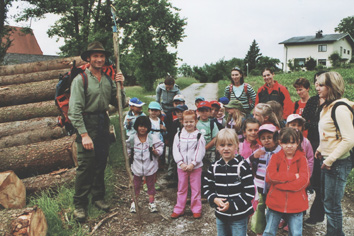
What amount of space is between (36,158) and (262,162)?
12.3 ft

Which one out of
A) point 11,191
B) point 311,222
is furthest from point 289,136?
point 11,191

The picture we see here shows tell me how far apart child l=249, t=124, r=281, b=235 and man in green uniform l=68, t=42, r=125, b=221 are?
2.09m

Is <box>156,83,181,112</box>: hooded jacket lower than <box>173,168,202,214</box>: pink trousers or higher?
higher

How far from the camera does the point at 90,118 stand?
3.81 metres

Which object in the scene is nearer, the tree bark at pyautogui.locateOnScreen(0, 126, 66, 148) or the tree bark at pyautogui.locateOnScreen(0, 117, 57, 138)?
the tree bark at pyautogui.locateOnScreen(0, 126, 66, 148)

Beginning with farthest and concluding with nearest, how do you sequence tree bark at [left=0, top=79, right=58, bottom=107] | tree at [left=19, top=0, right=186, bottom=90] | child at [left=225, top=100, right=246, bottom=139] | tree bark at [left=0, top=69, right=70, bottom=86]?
tree at [left=19, top=0, right=186, bottom=90] < tree bark at [left=0, top=69, right=70, bottom=86] < tree bark at [left=0, top=79, right=58, bottom=107] < child at [left=225, top=100, right=246, bottom=139]

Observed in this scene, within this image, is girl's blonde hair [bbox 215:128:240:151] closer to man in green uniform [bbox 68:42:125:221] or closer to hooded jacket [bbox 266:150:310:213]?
hooded jacket [bbox 266:150:310:213]

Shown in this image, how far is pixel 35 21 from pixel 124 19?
19.9ft

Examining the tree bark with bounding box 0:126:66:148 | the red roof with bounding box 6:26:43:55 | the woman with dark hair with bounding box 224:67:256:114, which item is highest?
the red roof with bounding box 6:26:43:55

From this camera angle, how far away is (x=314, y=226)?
3.73 meters

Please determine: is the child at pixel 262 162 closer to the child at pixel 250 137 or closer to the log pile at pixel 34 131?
the child at pixel 250 137

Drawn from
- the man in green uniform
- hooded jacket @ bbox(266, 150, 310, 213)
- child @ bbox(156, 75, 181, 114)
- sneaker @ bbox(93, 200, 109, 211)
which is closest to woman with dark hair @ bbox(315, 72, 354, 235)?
hooded jacket @ bbox(266, 150, 310, 213)

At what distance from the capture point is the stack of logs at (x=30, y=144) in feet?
12.3

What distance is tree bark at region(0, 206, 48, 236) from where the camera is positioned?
9.80 ft
